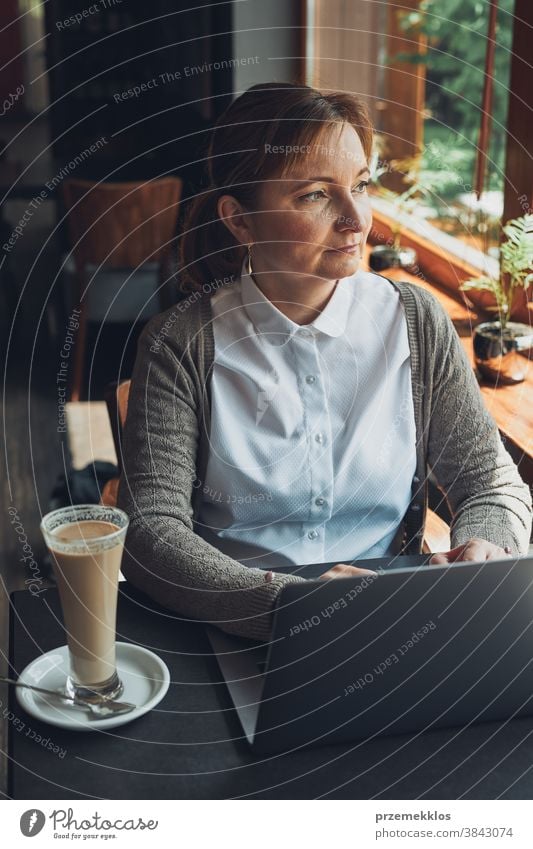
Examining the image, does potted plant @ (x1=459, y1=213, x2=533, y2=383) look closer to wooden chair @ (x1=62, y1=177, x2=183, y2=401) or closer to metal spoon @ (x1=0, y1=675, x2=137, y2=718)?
metal spoon @ (x1=0, y1=675, x2=137, y2=718)

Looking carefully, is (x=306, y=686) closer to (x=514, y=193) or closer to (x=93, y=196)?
(x=514, y=193)

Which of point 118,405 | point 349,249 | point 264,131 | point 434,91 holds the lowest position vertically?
point 118,405

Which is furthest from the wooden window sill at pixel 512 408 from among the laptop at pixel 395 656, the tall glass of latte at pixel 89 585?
the tall glass of latte at pixel 89 585

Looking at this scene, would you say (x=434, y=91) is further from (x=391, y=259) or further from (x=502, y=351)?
(x=502, y=351)

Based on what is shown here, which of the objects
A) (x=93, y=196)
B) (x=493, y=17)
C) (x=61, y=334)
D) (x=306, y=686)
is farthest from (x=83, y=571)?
(x=61, y=334)

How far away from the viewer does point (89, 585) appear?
776mm

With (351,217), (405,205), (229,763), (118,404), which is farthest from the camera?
(405,205)

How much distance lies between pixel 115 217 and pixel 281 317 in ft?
8.01

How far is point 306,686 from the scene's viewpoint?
0.73 m

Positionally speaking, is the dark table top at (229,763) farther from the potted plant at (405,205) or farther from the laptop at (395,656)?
the potted plant at (405,205)

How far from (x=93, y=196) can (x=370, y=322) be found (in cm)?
240

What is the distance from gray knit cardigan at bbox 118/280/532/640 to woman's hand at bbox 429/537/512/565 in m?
0.10

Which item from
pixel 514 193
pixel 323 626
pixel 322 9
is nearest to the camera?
pixel 323 626

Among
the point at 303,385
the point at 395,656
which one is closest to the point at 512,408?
the point at 303,385
